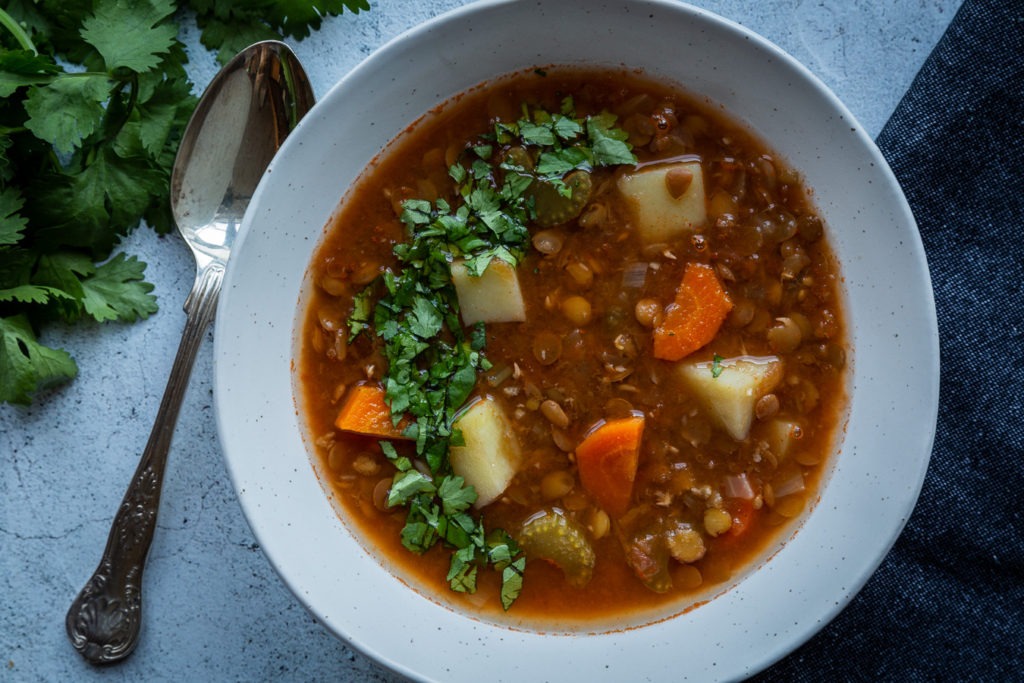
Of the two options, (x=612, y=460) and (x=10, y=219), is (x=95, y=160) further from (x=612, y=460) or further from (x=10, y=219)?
(x=612, y=460)

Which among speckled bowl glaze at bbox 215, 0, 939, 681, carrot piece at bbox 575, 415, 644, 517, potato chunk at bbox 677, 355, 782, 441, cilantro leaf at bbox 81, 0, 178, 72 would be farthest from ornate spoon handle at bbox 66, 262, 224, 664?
potato chunk at bbox 677, 355, 782, 441

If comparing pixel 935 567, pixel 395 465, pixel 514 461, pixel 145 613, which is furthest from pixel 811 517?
pixel 145 613

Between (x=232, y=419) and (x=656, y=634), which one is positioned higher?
(x=232, y=419)

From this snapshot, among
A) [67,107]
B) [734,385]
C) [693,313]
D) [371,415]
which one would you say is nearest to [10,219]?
[67,107]

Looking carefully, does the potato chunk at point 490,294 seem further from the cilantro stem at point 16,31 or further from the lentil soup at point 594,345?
the cilantro stem at point 16,31

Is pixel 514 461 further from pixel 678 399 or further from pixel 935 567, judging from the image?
pixel 935 567

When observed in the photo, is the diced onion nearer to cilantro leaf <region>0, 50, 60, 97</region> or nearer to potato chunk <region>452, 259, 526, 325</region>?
potato chunk <region>452, 259, 526, 325</region>
